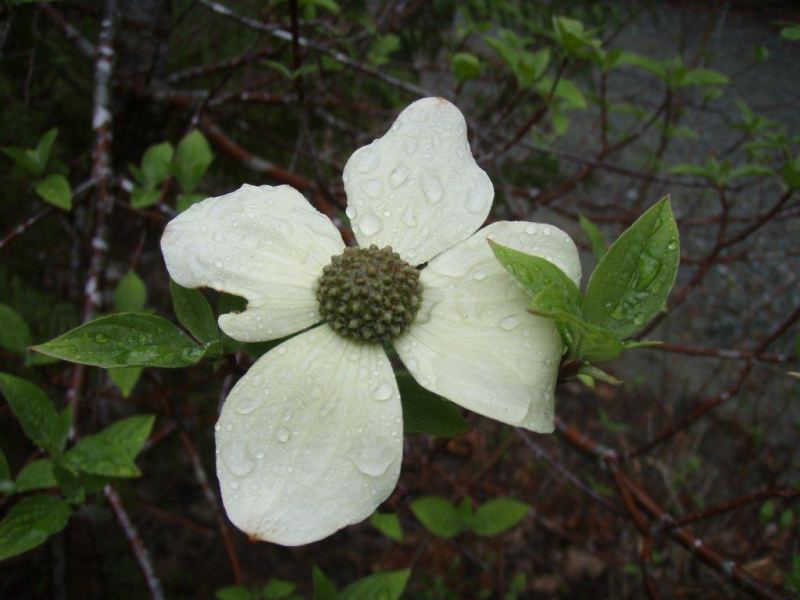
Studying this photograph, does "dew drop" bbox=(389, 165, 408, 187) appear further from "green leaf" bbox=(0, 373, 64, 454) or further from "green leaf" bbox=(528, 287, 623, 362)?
"green leaf" bbox=(0, 373, 64, 454)

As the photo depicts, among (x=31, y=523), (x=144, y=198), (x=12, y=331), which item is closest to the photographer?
(x=31, y=523)

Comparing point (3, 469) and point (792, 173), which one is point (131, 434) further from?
point (792, 173)

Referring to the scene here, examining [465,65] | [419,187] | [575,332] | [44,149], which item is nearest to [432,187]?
[419,187]

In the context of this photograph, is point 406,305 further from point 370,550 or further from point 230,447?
Result: point 370,550

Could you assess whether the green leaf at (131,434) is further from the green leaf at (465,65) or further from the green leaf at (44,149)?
the green leaf at (465,65)

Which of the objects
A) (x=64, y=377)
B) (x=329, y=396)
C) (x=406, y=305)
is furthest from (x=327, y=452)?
(x=64, y=377)

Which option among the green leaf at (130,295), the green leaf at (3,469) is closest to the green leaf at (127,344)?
the green leaf at (3,469)
